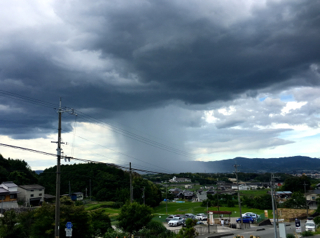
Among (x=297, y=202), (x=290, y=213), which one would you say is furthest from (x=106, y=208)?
(x=297, y=202)

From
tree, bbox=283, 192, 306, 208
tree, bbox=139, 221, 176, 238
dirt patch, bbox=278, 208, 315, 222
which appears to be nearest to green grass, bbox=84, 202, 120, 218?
tree, bbox=139, 221, 176, 238

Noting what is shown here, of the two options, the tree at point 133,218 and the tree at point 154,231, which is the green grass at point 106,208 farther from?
the tree at point 133,218

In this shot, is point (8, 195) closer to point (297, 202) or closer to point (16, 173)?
point (16, 173)

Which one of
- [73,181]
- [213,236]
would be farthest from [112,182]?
[213,236]

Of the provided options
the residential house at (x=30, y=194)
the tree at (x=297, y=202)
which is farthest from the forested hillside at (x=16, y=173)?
the tree at (x=297, y=202)

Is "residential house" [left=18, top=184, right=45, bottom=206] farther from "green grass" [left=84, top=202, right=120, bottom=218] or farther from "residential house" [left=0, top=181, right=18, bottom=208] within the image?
"green grass" [left=84, top=202, right=120, bottom=218]

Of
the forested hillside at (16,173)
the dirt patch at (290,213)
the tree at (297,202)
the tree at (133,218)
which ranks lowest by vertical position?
the dirt patch at (290,213)
